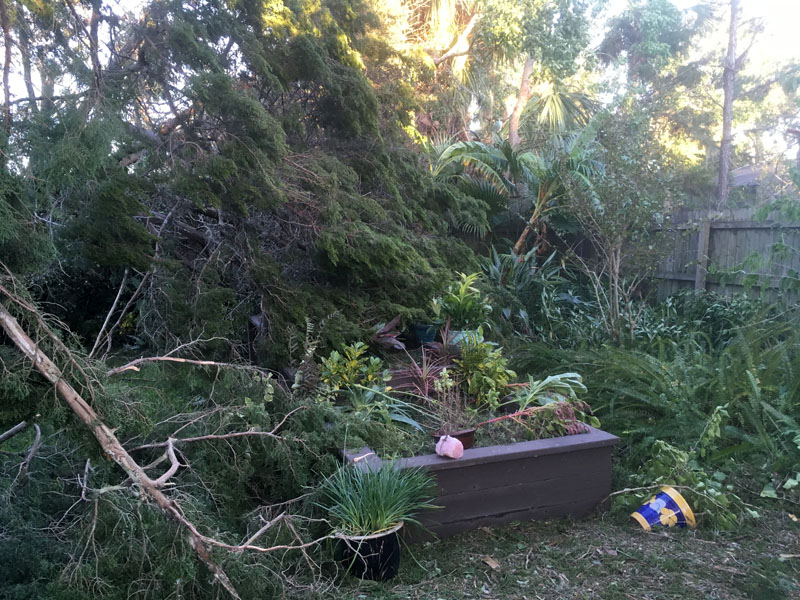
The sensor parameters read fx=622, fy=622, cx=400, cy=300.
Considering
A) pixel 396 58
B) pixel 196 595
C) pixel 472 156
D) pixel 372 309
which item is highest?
pixel 396 58

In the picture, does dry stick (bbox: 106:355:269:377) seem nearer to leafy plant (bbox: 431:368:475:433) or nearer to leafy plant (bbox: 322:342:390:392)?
leafy plant (bbox: 322:342:390:392)

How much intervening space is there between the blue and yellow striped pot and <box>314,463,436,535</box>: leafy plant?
1.27m

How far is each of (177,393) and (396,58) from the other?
191 inches

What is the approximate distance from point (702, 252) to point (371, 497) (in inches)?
276

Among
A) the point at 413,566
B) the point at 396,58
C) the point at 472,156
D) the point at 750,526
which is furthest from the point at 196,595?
the point at 472,156

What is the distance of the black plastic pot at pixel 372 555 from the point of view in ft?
9.41

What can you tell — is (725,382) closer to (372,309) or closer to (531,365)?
(531,365)

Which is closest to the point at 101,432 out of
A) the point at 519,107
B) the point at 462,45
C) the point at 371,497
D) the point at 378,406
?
the point at 371,497

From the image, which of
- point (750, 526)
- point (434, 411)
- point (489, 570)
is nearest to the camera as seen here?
point (489, 570)

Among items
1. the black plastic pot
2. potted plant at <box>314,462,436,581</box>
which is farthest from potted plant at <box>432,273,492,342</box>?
A: the black plastic pot

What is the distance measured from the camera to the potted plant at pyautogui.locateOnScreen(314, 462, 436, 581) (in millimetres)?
2885

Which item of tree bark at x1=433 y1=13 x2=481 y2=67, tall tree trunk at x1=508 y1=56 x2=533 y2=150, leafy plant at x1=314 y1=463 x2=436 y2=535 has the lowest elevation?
leafy plant at x1=314 y1=463 x2=436 y2=535

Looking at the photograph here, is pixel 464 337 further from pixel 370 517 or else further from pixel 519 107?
pixel 519 107

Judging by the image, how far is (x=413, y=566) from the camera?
10.0ft
